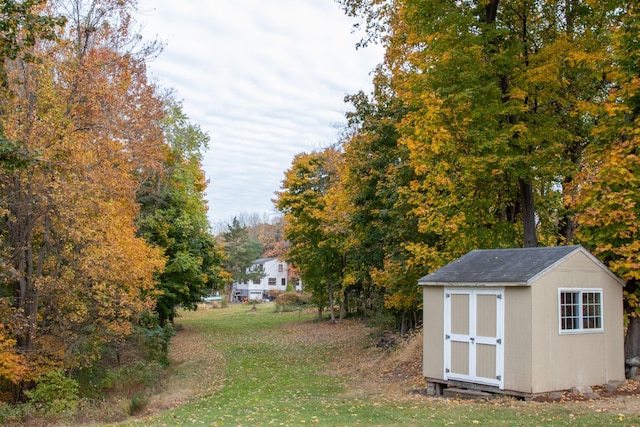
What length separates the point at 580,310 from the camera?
12.8 metres

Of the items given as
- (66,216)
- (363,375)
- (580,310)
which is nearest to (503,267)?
(580,310)

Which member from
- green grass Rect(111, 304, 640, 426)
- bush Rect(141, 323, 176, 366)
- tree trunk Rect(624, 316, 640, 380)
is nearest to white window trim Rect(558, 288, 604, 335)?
green grass Rect(111, 304, 640, 426)

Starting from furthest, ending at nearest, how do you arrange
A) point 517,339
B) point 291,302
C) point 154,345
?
1. point 291,302
2. point 154,345
3. point 517,339

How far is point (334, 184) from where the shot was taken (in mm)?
38438

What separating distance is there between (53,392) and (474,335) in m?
11.3

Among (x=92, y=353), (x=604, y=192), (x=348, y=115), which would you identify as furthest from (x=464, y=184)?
(x=92, y=353)

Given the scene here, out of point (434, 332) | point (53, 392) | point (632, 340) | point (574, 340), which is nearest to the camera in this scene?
point (574, 340)

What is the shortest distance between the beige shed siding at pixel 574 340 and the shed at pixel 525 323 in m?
0.02

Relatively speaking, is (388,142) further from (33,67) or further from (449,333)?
(33,67)

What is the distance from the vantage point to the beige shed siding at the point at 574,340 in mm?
12062

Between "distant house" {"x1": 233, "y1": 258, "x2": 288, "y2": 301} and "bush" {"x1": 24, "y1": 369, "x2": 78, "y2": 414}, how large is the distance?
72.1 metres

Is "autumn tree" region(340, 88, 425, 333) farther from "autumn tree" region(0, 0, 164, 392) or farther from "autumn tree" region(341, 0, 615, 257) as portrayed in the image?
"autumn tree" region(0, 0, 164, 392)

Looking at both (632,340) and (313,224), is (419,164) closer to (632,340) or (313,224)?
(632,340)

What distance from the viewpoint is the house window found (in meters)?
12.5
